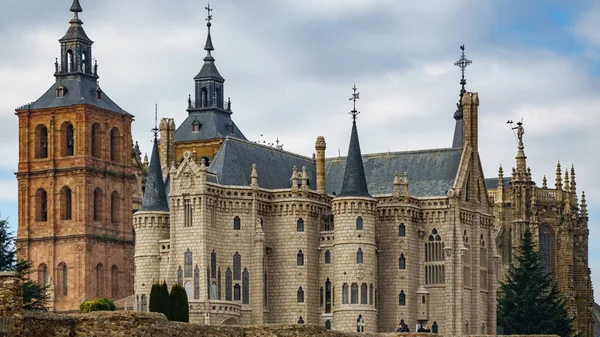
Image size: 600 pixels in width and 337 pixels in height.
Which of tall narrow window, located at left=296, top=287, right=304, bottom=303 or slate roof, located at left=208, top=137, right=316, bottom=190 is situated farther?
slate roof, located at left=208, top=137, right=316, bottom=190

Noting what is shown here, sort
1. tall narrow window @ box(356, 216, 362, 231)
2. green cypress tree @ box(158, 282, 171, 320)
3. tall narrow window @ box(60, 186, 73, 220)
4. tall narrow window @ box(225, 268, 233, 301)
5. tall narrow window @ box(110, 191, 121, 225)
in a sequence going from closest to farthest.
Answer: green cypress tree @ box(158, 282, 171, 320)
tall narrow window @ box(225, 268, 233, 301)
tall narrow window @ box(356, 216, 362, 231)
tall narrow window @ box(60, 186, 73, 220)
tall narrow window @ box(110, 191, 121, 225)

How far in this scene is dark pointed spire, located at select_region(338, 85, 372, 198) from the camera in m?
112

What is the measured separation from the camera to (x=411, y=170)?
119750mm

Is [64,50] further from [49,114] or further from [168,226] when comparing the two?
[168,226]

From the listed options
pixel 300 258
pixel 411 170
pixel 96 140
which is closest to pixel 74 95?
pixel 96 140

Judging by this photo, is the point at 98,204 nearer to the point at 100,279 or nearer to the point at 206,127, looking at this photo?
the point at 100,279

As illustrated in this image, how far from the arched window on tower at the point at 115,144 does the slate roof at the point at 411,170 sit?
30211 mm

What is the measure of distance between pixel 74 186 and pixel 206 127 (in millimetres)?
13420

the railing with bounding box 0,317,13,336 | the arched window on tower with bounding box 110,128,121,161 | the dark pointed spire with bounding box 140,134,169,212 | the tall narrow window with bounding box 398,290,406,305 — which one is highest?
the arched window on tower with bounding box 110,128,121,161

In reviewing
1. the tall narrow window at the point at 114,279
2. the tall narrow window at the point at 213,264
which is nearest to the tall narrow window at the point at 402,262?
the tall narrow window at the point at 213,264

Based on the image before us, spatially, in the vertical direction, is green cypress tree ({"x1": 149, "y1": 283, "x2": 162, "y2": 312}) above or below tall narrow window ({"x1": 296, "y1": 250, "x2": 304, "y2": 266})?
below

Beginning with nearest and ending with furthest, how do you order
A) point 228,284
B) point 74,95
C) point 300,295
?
point 228,284 < point 300,295 < point 74,95

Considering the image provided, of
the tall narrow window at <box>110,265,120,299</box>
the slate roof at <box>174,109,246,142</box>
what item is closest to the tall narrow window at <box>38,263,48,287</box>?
the tall narrow window at <box>110,265,120,299</box>

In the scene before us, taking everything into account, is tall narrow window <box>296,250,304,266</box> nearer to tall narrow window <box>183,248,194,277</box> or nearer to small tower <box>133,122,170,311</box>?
tall narrow window <box>183,248,194,277</box>
